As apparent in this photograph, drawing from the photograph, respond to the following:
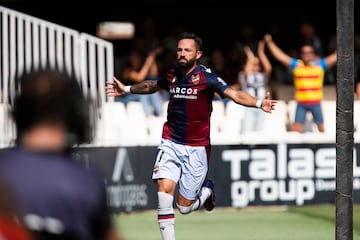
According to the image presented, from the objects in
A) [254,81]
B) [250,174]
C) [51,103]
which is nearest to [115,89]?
[250,174]

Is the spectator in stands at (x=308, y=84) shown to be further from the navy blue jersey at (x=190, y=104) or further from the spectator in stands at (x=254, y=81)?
the navy blue jersey at (x=190, y=104)

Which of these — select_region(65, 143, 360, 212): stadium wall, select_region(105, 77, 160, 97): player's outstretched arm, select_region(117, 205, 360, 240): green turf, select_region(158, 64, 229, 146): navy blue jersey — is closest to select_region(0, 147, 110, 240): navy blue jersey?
select_region(158, 64, 229, 146): navy blue jersey

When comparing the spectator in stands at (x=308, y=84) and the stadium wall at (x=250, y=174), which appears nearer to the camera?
the stadium wall at (x=250, y=174)

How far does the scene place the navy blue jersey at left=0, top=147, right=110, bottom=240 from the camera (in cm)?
312

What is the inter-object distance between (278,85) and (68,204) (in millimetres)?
14443

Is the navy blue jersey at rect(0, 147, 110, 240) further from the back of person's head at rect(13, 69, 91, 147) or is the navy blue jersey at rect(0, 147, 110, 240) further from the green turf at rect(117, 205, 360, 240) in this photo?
the green turf at rect(117, 205, 360, 240)

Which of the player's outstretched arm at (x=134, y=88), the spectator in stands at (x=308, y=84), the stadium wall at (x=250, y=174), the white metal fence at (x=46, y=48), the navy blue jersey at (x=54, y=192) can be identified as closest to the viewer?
the navy blue jersey at (x=54, y=192)

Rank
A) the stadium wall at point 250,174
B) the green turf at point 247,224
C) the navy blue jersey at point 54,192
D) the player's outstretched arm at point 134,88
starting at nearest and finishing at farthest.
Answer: the navy blue jersey at point 54,192 → the player's outstretched arm at point 134,88 → the green turf at point 247,224 → the stadium wall at point 250,174

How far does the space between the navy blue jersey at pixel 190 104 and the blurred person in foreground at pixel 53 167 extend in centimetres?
620

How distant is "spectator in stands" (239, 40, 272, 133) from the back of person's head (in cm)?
1141

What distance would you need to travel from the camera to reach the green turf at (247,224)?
11.1 m

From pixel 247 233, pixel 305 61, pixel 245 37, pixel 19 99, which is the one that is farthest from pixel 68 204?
pixel 245 37

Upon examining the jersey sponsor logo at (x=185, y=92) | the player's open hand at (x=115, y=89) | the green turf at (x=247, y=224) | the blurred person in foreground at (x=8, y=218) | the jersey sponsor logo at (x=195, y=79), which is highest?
the jersey sponsor logo at (x=195, y=79)

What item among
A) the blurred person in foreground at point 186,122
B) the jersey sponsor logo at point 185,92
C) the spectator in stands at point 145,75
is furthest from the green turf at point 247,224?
the jersey sponsor logo at point 185,92
